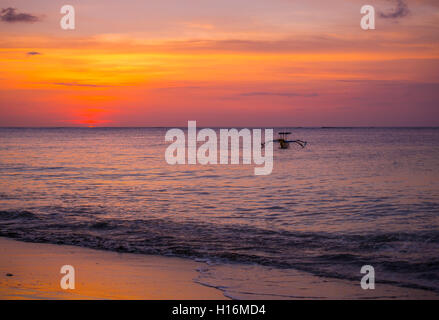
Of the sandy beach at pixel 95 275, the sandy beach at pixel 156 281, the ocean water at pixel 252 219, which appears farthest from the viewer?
the ocean water at pixel 252 219

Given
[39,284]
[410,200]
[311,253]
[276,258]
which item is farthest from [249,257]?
[410,200]

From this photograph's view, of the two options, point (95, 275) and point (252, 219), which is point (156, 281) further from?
point (252, 219)

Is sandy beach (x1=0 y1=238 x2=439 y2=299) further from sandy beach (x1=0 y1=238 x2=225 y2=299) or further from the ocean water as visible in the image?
the ocean water

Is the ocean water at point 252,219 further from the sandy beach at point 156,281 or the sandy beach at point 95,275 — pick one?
the sandy beach at point 95,275

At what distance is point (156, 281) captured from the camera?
864cm

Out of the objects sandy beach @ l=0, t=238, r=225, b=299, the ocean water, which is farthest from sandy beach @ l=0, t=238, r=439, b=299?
the ocean water

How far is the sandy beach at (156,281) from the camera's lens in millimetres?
7812

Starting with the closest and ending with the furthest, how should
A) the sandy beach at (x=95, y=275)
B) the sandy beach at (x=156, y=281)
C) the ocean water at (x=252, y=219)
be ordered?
the sandy beach at (x=95, y=275), the sandy beach at (x=156, y=281), the ocean water at (x=252, y=219)

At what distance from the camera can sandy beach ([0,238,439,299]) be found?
7.81 meters

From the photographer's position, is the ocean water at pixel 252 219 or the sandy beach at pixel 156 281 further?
the ocean water at pixel 252 219

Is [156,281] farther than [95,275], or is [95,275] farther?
[95,275]

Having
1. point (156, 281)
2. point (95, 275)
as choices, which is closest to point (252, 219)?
point (156, 281)

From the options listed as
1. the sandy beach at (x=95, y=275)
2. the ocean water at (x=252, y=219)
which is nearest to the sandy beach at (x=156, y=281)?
the sandy beach at (x=95, y=275)
